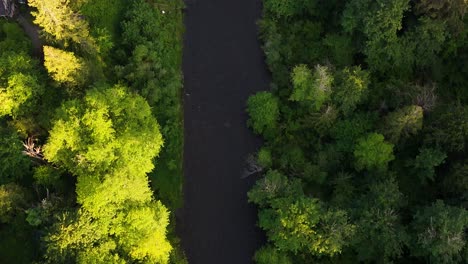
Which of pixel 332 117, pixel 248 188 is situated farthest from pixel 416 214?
pixel 248 188

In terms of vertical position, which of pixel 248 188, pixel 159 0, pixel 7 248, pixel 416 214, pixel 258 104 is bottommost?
pixel 7 248

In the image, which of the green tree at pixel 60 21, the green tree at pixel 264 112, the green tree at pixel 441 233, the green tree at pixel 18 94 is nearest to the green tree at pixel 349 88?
the green tree at pixel 264 112

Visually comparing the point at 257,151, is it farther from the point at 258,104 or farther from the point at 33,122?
the point at 33,122

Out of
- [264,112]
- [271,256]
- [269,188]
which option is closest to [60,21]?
[264,112]

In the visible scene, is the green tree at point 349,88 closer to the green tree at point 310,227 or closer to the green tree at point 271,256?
the green tree at point 310,227

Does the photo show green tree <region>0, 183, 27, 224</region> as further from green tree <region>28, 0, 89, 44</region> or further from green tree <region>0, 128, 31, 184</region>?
green tree <region>28, 0, 89, 44</region>

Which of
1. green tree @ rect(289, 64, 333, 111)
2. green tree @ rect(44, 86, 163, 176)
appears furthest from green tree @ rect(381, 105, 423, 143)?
green tree @ rect(44, 86, 163, 176)
